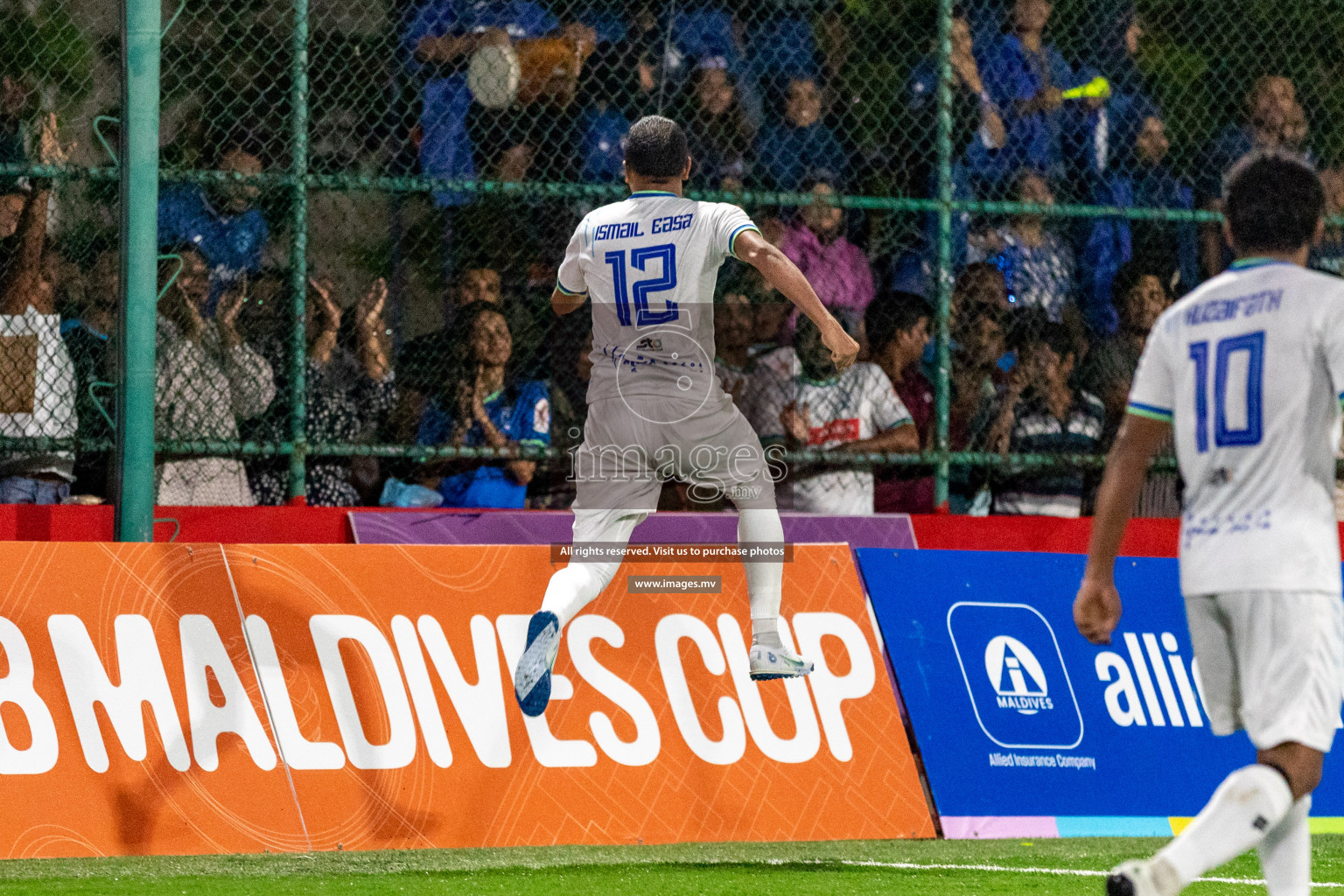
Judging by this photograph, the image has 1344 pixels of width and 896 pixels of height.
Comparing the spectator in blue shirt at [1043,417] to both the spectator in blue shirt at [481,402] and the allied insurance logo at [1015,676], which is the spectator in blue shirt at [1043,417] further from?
the spectator in blue shirt at [481,402]

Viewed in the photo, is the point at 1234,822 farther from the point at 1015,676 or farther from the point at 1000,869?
the point at 1015,676

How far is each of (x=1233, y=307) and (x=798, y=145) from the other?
16.8 ft

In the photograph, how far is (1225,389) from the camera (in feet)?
12.9

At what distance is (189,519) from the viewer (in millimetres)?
8156

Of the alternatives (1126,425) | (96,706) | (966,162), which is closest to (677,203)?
(1126,425)

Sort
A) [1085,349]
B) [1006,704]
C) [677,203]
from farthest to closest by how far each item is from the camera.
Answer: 1. [1085,349]
2. [1006,704]
3. [677,203]

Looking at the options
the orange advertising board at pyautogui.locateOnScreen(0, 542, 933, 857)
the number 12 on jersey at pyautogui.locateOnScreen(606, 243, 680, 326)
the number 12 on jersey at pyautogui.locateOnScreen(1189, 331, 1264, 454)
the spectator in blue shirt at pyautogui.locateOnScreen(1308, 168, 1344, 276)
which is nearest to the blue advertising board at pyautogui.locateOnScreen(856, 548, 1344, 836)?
the orange advertising board at pyautogui.locateOnScreen(0, 542, 933, 857)

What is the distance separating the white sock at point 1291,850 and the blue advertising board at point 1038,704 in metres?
3.35

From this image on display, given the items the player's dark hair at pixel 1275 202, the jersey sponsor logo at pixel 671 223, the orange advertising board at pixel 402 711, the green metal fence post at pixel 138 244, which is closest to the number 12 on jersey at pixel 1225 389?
the player's dark hair at pixel 1275 202

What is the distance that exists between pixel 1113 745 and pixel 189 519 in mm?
4370

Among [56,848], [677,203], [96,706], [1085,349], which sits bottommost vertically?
[56,848]

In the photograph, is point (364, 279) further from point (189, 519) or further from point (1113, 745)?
point (1113, 745)

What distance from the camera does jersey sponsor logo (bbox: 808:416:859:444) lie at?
885 centimetres

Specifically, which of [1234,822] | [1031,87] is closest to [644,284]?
[1234,822]
